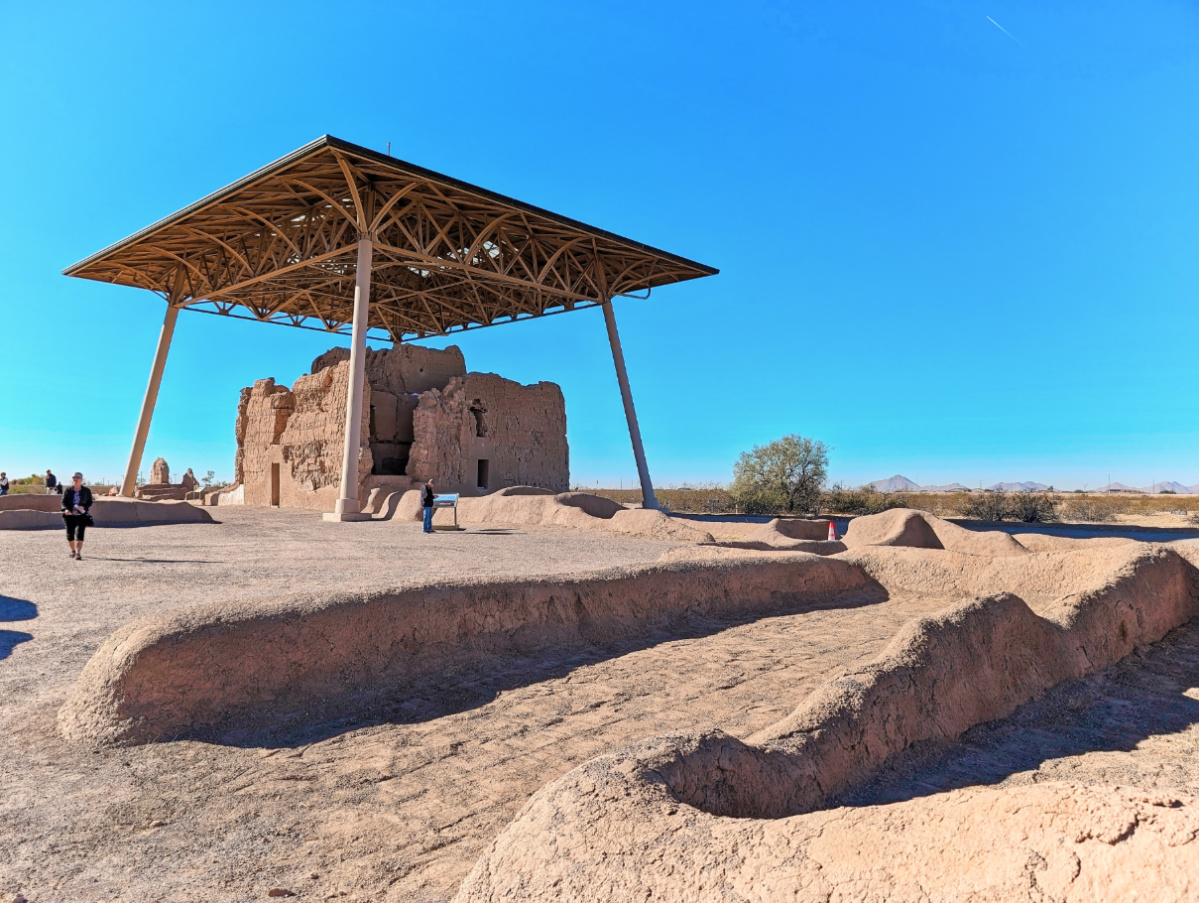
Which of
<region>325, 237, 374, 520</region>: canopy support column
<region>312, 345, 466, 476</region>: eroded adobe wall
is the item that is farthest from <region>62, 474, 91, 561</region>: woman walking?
<region>312, 345, 466, 476</region>: eroded adobe wall

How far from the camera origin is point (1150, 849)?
170cm

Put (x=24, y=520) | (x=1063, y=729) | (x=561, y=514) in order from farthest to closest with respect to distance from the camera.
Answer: (x=561, y=514) → (x=24, y=520) → (x=1063, y=729)

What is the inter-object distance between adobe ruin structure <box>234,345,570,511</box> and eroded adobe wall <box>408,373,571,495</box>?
34 millimetres

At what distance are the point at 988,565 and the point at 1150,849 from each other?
302 inches

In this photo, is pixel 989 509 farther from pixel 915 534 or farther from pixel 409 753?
pixel 409 753

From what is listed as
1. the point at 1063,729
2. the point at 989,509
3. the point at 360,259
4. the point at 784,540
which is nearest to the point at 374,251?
the point at 360,259

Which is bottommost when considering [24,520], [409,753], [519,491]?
[409,753]

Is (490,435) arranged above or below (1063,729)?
above

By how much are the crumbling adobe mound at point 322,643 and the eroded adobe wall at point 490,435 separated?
16730 mm

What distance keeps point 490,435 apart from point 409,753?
21491 mm

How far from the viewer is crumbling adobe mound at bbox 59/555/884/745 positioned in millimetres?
4004

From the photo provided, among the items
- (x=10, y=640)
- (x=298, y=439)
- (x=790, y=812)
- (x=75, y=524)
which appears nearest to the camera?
(x=790, y=812)

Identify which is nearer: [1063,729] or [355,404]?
[1063,729]

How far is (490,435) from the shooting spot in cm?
2505
